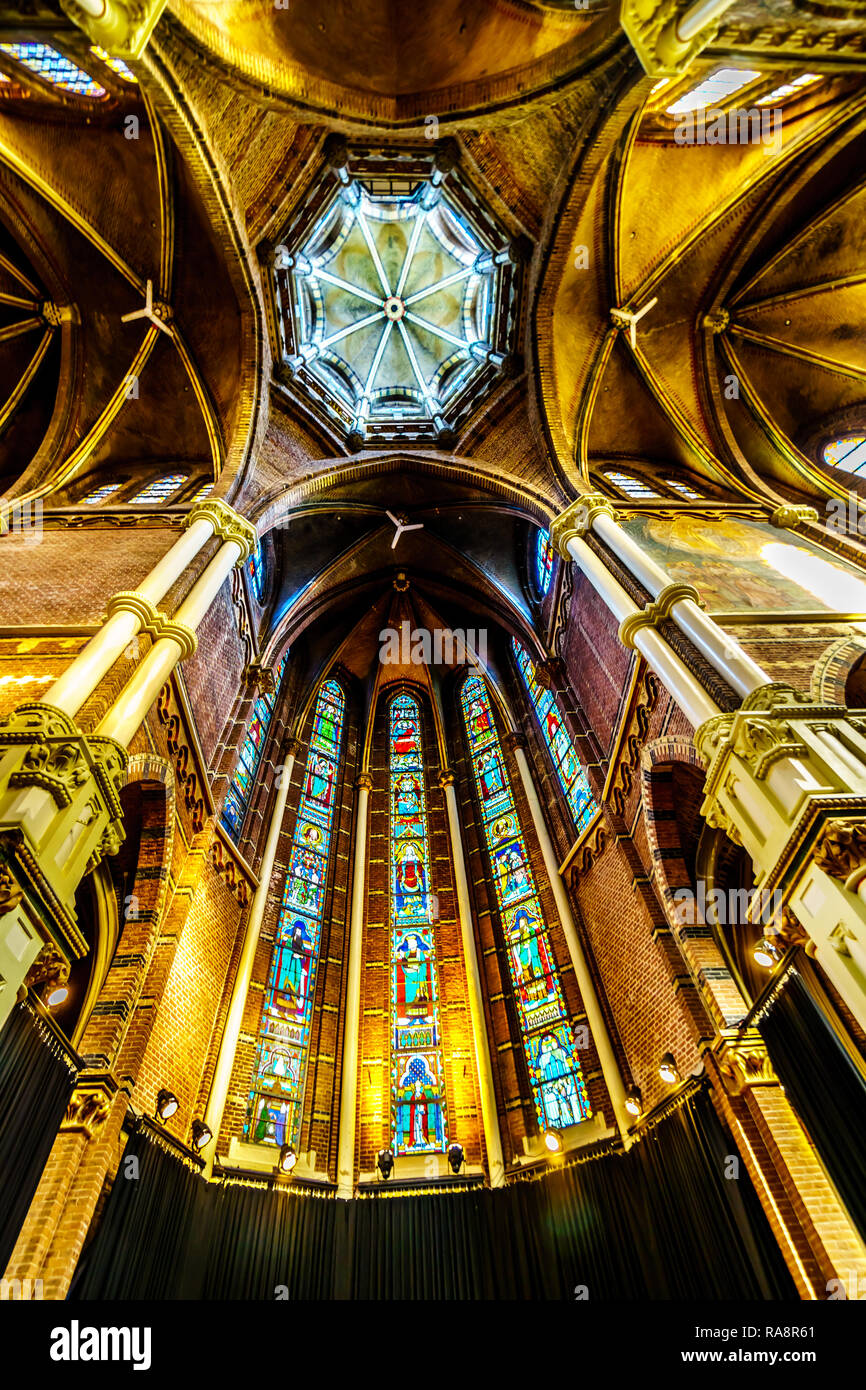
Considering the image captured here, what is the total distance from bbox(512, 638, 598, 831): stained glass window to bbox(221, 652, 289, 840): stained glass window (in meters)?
5.39

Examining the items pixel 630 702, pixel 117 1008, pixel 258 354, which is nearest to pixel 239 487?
pixel 258 354

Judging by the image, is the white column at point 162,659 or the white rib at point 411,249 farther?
the white rib at point 411,249

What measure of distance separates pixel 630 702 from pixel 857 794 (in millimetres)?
4885

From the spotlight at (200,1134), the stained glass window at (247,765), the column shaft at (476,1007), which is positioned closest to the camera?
the spotlight at (200,1134)

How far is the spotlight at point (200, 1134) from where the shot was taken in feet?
26.3

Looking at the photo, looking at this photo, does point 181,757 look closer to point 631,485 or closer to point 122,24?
point 122,24

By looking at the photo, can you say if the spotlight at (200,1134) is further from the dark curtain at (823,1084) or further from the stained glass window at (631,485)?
the stained glass window at (631,485)

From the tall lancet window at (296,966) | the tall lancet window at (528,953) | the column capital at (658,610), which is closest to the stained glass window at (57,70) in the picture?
the tall lancet window at (296,966)

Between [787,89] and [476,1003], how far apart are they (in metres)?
16.7

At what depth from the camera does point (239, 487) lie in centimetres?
1232

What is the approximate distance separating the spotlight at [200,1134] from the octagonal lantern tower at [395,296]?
1278 cm

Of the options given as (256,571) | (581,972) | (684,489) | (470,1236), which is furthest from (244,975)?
(684,489)

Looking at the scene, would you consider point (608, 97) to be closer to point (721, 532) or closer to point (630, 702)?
point (721, 532)

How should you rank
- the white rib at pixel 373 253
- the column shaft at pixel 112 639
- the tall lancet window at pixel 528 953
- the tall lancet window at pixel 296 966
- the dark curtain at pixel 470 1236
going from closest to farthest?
1. the dark curtain at pixel 470 1236
2. the column shaft at pixel 112 639
3. the tall lancet window at pixel 296 966
4. the tall lancet window at pixel 528 953
5. the white rib at pixel 373 253
